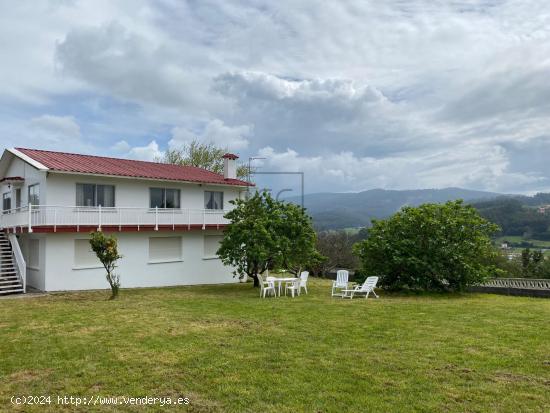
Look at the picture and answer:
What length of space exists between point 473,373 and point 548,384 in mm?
942

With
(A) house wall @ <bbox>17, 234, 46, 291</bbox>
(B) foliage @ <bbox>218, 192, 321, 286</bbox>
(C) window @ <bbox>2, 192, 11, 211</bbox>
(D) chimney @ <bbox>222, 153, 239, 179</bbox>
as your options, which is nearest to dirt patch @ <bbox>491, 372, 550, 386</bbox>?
(B) foliage @ <bbox>218, 192, 321, 286</bbox>

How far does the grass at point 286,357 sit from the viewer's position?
566cm

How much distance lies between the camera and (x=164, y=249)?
22.4 meters

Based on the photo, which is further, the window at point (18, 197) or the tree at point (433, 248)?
the window at point (18, 197)

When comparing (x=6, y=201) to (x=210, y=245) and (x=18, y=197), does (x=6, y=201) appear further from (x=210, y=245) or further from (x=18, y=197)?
(x=210, y=245)

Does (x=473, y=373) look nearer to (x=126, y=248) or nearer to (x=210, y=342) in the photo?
(x=210, y=342)

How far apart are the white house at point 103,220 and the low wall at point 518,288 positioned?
13.4m

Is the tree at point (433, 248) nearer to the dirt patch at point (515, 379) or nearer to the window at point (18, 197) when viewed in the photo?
the dirt patch at point (515, 379)

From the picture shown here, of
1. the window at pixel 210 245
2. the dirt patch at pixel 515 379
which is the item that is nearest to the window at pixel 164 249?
the window at pixel 210 245

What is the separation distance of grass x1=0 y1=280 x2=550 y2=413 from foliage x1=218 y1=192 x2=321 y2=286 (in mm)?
6044

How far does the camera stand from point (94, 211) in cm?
1981

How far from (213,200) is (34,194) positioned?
9059 millimetres

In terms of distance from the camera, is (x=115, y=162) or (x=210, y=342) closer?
(x=210, y=342)

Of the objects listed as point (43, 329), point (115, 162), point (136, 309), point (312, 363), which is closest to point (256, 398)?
point (312, 363)
